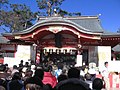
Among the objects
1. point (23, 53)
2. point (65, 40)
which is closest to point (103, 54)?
point (65, 40)

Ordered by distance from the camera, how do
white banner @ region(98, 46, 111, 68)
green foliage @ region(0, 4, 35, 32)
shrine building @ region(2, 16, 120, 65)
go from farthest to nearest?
green foliage @ region(0, 4, 35, 32) < white banner @ region(98, 46, 111, 68) < shrine building @ region(2, 16, 120, 65)

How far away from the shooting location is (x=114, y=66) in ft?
47.1

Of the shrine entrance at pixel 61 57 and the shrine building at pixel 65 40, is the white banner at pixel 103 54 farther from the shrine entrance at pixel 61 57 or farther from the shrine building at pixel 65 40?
the shrine entrance at pixel 61 57

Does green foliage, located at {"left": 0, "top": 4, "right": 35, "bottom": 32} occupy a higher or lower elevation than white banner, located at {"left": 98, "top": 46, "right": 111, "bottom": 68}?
higher

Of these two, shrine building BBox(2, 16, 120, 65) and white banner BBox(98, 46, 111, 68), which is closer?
shrine building BBox(2, 16, 120, 65)

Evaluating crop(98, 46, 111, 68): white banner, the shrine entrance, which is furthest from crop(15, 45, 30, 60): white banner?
crop(98, 46, 111, 68): white banner

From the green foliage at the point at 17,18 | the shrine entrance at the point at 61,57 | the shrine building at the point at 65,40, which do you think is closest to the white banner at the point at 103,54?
the shrine building at the point at 65,40

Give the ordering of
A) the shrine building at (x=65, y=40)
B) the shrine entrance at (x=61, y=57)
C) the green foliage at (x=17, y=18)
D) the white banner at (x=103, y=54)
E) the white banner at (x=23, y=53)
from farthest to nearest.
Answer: the green foliage at (x=17, y=18) → the shrine entrance at (x=61, y=57) → the white banner at (x=23, y=53) → the white banner at (x=103, y=54) → the shrine building at (x=65, y=40)

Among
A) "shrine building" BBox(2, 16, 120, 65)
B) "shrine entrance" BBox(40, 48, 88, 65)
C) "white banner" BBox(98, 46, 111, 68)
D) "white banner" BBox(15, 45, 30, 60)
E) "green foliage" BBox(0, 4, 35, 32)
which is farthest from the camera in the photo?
"green foliage" BBox(0, 4, 35, 32)

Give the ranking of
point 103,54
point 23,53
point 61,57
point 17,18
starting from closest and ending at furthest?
point 103,54
point 23,53
point 61,57
point 17,18

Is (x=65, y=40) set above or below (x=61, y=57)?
above

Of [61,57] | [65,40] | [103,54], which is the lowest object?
[61,57]

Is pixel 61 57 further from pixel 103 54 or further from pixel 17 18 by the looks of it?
pixel 17 18

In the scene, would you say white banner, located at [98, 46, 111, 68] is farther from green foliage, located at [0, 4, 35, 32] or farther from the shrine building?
green foliage, located at [0, 4, 35, 32]
